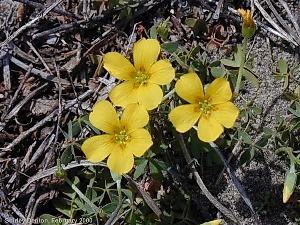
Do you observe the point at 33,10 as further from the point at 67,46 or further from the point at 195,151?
the point at 195,151

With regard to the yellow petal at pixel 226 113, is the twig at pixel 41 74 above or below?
above

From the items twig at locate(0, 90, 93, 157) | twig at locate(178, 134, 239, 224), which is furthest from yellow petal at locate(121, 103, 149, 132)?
twig at locate(0, 90, 93, 157)

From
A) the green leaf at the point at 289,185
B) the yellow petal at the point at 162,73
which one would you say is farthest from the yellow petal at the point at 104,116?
the green leaf at the point at 289,185

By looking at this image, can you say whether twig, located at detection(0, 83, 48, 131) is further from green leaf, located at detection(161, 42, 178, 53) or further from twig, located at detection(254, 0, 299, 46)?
twig, located at detection(254, 0, 299, 46)

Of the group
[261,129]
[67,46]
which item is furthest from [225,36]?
[67,46]

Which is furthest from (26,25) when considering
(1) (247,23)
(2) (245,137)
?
(2) (245,137)

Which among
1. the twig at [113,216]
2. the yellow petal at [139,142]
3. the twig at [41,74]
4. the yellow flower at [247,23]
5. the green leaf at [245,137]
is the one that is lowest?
the twig at [113,216]

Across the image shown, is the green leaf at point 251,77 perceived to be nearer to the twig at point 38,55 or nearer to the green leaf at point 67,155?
the green leaf at point 67,155

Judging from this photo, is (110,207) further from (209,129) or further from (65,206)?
(209,129)
